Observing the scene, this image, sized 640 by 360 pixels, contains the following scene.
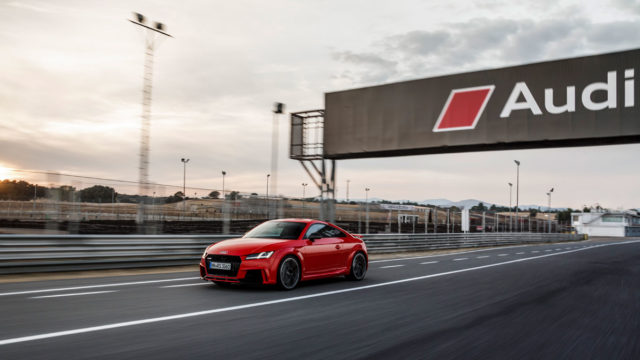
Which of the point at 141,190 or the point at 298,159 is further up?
the point at 298,159

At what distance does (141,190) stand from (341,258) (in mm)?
8747

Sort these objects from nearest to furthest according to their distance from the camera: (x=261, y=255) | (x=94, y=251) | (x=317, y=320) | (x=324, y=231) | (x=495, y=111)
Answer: (x=317, y=320) < (x=261, y=255) < (x=324, y=231) < (x=94, y=251) < (x=495, y=111)

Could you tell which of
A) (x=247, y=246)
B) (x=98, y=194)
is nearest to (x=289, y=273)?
(x=247, y=246)

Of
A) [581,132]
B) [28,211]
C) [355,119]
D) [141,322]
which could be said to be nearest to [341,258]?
[141,322]

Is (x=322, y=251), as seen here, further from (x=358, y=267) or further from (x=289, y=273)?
(x=358, y=267)

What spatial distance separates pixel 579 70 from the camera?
19953mm

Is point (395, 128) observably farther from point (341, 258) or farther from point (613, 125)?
point (341, 258)

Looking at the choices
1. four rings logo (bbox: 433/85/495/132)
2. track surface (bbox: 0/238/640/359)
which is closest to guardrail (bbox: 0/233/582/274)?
track surface (bbox: 0/238/640/359)

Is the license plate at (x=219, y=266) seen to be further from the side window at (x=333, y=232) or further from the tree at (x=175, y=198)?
the tree at (x=175, y=198)

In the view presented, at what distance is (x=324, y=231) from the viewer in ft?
37.1

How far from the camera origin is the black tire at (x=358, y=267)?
38.4 ft

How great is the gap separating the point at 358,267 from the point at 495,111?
39.6 feet

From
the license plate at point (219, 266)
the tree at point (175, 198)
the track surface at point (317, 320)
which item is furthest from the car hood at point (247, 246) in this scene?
the tree at point (175, 198)

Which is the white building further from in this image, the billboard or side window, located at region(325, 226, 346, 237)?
side window, located at region(325, 226, 346, 237)
